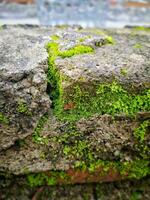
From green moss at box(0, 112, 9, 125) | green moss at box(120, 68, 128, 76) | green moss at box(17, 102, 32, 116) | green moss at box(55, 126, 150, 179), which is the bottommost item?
green moss at box(55, 126, 150, 179)

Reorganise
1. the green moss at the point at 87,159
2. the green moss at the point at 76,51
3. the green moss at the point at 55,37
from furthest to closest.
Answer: the green moss at the point at 55,37 → the green moss at the point at 76,51 → the green moss at the point at 87,159

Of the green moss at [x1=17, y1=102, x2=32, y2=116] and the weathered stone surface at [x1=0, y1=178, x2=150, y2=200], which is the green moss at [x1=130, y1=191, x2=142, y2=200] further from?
the green moss at [x1=17, y1=102, x2=32, y2=116]

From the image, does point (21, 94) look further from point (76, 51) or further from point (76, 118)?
point (76, 51)

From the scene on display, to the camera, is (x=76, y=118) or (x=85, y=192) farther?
(x=85, y=192)

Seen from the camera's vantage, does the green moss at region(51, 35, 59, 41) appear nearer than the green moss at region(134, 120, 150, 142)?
No

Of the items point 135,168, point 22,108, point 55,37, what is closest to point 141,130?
point 135,168

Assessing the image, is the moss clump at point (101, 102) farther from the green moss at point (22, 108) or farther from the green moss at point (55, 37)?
the green moss at point (55, 37)

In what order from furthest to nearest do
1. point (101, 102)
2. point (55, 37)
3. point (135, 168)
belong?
point (55, 37)
point (135, 168)
point (101, 102)

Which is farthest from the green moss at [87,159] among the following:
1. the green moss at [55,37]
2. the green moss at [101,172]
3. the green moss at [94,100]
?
the green moss at [55,37]

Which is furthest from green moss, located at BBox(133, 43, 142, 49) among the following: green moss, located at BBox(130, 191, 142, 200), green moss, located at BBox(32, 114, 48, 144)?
green moss, located at BBox(130, 191, 142, 200)
